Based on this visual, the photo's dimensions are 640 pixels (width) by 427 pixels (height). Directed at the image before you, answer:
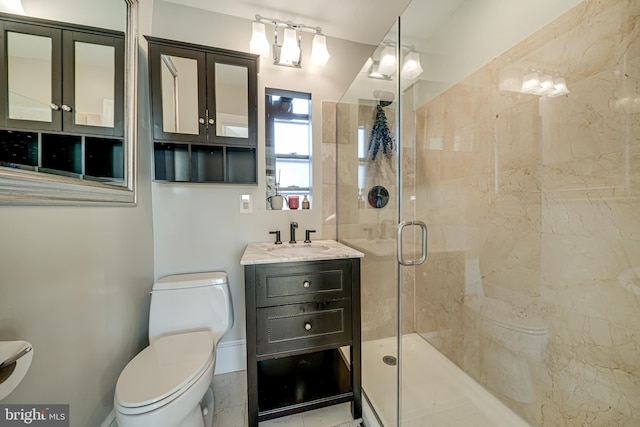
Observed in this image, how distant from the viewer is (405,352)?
146cm

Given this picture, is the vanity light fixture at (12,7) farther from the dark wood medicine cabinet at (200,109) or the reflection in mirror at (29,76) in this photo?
the dark wood medicine cabinet at (200,109)

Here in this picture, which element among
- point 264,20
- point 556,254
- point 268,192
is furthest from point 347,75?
point 556,254

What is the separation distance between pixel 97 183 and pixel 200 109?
79 centimetres

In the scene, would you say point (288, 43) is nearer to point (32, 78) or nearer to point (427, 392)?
point (32, 78)

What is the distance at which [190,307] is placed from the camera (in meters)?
1.38

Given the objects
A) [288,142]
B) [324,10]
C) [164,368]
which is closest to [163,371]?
[164,368]

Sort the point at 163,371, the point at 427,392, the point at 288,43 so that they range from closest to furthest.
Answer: the point at 163,371 → the point at 427,392 → the point at 288,43

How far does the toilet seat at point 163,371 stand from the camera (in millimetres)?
829

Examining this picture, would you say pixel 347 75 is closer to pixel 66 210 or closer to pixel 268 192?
pixel 268 192

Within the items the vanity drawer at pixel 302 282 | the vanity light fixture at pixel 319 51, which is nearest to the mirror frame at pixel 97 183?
the vanity drawer at pixel 302 282

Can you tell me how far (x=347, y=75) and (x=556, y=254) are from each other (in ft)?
6.11

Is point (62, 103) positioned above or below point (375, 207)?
above

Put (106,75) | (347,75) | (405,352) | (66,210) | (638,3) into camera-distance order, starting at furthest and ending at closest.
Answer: (347,75), (405,352), (106,75), (66,210), (638,3)

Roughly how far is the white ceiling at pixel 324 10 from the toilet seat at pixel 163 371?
2.21m
